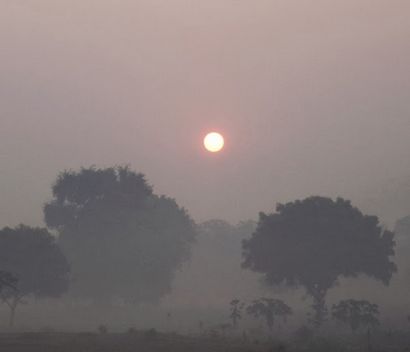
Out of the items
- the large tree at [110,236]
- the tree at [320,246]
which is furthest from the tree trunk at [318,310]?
the large tree at [110,236]

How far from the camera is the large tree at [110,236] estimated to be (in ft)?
311

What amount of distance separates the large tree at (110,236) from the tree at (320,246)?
911 inches

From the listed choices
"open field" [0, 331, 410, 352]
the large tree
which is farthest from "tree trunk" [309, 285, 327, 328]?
the large tree

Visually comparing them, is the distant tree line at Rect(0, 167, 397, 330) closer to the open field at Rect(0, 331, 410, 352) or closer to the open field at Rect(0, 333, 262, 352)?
the open field at Rect(0, 331, 410, 352)

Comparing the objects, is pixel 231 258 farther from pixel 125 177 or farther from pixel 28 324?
pixel 28 324

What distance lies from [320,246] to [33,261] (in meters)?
32.3

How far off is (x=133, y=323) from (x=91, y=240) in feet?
73.1

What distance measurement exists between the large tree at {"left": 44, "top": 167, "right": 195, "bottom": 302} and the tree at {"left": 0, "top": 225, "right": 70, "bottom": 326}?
612 inches

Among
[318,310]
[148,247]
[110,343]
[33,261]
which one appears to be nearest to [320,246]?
[318,310]

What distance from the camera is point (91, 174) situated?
98250mm

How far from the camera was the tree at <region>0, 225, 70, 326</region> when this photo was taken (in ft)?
247

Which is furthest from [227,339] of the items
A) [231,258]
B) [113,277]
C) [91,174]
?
[231,258]

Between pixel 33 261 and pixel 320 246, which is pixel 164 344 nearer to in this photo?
pixel 320 246

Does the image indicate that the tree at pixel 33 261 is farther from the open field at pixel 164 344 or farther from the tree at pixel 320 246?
the open field at pixel 164 344
